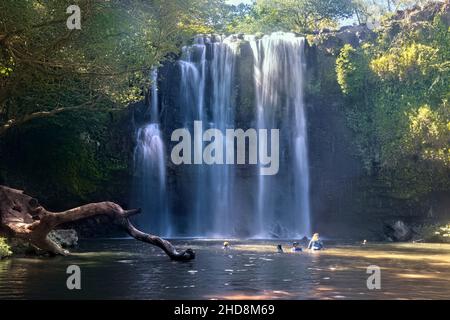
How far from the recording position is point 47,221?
18.3 m

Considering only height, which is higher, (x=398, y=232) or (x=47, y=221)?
(x=47, y=221)

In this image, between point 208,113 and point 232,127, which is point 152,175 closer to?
point 208,113

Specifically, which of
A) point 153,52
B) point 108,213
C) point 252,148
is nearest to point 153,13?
point 153,52

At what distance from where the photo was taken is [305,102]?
39.9 meters

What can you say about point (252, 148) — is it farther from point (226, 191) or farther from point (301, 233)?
point (301, 233)

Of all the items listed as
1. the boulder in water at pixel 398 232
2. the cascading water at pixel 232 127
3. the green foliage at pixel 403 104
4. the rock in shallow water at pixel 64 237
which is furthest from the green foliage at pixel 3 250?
the green foliage at pixel 403 104

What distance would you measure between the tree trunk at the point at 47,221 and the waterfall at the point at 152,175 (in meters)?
16.3

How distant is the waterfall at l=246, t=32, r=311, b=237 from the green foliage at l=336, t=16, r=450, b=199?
3277 mm

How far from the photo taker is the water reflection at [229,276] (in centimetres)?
1170

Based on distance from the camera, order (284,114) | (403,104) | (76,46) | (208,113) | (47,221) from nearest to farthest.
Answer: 1. (47,221)
2. (76,46)
3. (208,113)
4. (403,104)
5. (284,114)

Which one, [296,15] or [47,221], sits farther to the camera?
[296,15]

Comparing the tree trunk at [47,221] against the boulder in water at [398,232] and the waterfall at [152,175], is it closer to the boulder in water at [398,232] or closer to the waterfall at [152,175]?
the waterfall at [152,175]

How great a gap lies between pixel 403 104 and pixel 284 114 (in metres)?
7.84

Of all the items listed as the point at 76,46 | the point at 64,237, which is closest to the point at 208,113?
Result: the point at 64,237
